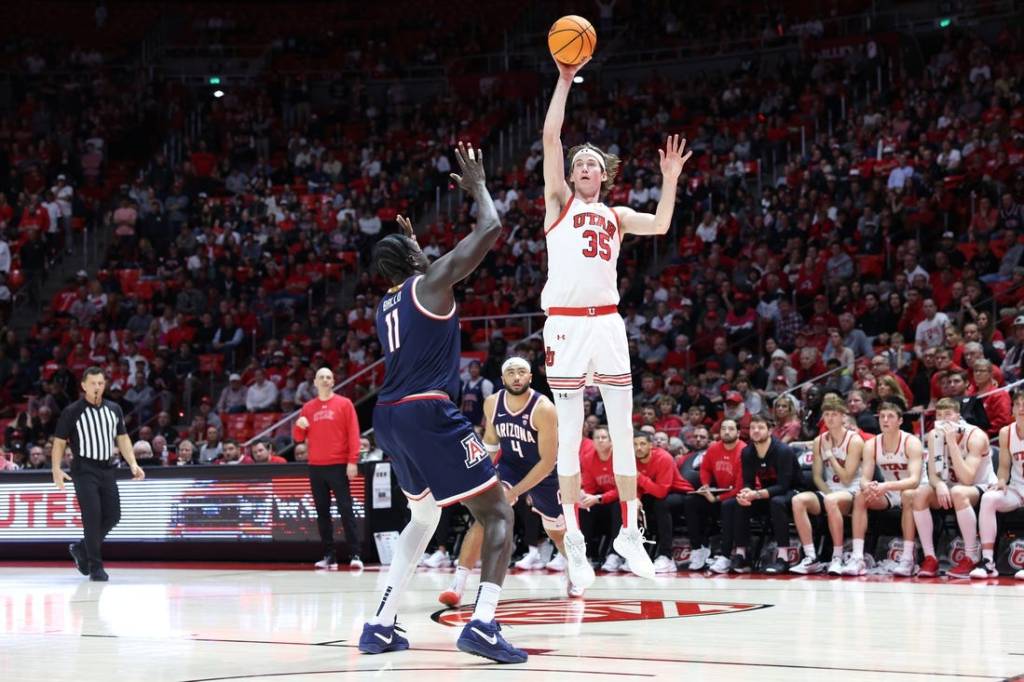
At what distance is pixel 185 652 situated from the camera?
24.4ft

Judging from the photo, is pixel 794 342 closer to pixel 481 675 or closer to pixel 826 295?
pixel 826 295

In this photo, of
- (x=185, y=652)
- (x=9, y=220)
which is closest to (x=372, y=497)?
(x=185, y=652)

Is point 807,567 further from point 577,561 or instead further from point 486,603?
point 486,603

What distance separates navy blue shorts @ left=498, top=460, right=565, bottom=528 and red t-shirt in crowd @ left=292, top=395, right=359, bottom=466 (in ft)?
11.3

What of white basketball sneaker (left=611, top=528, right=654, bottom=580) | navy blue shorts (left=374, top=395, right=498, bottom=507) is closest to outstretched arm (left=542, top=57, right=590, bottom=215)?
navy blue shorts (left=374, top=395, right=498, bottom=507)

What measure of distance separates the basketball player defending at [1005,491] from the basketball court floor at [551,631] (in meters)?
0.70

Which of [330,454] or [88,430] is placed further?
[330,454]

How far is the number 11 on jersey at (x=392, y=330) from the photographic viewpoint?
727 centimetres

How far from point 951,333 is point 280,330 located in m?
12.6

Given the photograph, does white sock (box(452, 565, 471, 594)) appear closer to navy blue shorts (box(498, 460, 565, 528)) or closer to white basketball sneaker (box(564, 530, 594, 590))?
navy blue shorts (box(498, 460, 565, 528))

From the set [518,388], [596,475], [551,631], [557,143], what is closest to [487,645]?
[551,631]

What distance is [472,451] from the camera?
7.14 metres

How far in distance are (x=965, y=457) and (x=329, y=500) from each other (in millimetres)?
6977

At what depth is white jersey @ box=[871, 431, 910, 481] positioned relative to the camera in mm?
12781
